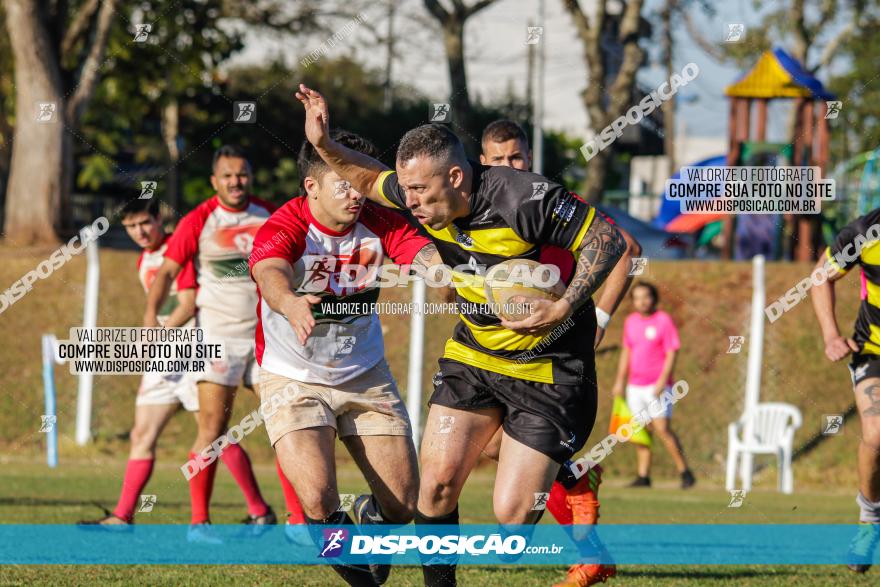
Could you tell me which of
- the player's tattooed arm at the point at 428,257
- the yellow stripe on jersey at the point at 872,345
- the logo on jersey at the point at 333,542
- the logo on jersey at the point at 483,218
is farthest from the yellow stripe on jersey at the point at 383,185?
the yellow stripe on jersey at the point at 872,345

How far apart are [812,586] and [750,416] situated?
8.13 meters

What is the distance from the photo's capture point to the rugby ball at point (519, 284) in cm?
574

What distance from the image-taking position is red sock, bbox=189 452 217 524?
862 cm

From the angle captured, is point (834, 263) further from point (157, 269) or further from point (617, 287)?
point (157, 269)

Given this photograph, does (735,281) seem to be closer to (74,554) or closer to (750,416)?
(750,416)

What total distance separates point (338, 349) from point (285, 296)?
756 mm

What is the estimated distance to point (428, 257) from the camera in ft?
20.1

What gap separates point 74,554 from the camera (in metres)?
7.52

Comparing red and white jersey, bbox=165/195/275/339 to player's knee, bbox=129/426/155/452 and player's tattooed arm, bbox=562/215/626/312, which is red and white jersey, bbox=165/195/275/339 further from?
player's tattooed arm, bbox=562/215/626/312

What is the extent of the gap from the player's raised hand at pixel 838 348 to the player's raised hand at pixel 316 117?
3.31m

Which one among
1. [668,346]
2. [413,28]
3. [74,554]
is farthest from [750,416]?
[413,28]

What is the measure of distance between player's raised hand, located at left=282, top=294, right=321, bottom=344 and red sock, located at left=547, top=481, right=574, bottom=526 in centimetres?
212

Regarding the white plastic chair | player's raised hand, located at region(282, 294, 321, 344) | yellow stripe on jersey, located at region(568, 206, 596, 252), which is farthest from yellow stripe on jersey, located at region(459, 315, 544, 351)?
the white plastic chair

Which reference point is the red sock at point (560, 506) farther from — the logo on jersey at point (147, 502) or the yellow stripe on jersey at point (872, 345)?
the logo on jersey at point (147, 502)
